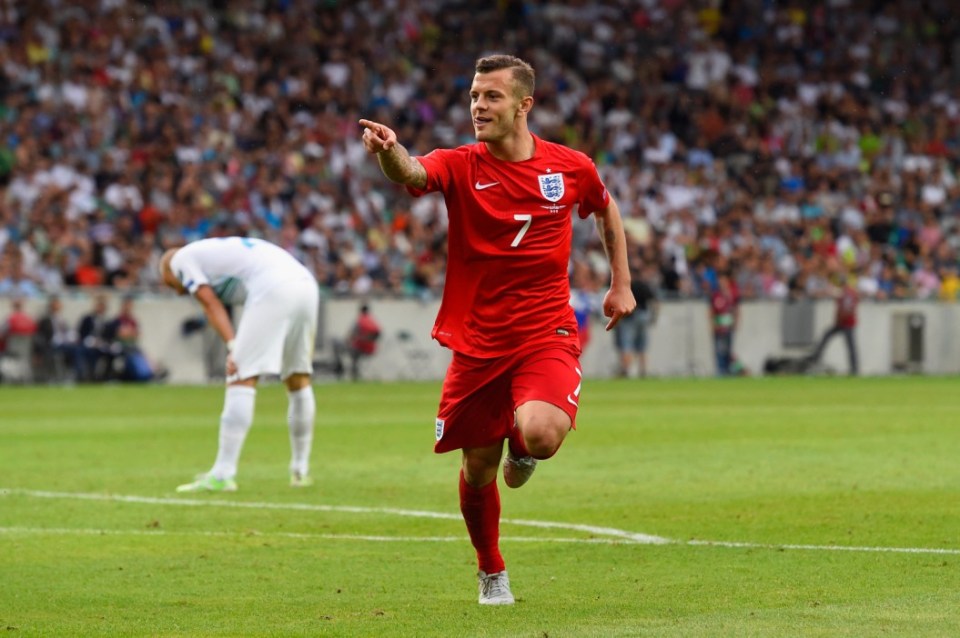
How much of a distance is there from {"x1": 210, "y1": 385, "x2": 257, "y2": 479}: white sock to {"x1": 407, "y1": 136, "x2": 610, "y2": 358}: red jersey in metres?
5.20

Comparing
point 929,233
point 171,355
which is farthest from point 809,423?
point 929,233

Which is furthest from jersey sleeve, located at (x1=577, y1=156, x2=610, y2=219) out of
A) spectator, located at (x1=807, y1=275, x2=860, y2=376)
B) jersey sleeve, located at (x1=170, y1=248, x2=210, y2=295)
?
spectator, located at (x1=807, y1=275, x2=860, y2=376)

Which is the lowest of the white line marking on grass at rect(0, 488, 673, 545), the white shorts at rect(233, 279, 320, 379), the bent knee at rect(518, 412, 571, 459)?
the white line marking on grass at rect(0, 488, 673, 545)

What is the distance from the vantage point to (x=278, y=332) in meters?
12.9

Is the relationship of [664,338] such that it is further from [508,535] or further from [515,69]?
[515,69]

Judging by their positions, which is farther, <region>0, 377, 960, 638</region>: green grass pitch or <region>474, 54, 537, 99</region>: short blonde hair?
<region>474, 54, 537, 99</region>: short blonde hair

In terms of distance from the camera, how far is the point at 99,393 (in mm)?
26781

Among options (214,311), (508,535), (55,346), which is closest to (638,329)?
(55,346)

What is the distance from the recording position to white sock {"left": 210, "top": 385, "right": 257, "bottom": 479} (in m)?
12.8

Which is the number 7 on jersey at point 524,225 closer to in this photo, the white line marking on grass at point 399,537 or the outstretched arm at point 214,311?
the white line marking on grass at point 399,537

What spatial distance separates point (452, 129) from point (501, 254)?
2822 cm

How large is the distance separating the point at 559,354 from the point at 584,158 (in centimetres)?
98

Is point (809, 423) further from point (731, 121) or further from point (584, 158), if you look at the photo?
point (731, 121)

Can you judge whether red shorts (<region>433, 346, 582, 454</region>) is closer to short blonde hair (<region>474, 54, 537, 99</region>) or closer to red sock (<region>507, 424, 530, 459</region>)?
red sock (<region>507, 424, 530, 459</region>)
